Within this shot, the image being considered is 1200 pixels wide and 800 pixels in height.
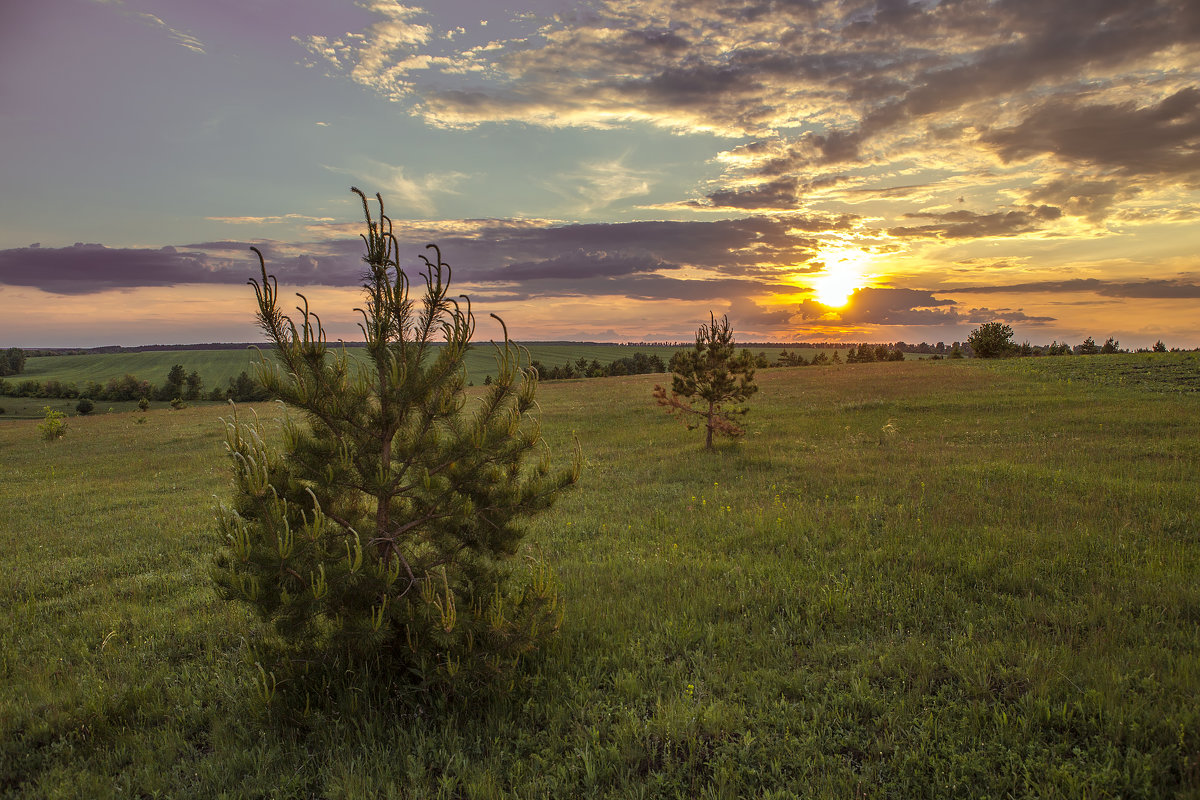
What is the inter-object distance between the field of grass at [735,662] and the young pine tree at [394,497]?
31.2 inches

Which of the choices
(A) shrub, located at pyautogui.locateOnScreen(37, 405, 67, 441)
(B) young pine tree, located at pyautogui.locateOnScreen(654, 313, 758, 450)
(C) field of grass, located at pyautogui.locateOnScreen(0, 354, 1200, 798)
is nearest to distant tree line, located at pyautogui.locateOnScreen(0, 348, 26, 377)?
(A) shrub, located at pyautogui.locateOnScreen(37, 405, 67, 441)

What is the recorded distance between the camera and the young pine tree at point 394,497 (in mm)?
4461

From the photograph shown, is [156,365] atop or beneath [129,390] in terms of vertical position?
atop

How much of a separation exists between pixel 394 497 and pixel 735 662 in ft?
12.0

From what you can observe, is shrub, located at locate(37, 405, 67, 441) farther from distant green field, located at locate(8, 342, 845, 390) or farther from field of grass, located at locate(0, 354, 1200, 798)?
distant green field, located at locate(8, 342, 845, 390)

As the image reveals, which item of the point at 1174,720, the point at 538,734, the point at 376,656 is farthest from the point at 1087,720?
the point at 376,656

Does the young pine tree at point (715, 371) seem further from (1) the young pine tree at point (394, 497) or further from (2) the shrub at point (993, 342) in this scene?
(2) the shrub at point (993, 342)

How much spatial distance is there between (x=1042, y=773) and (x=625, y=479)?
35.8ft

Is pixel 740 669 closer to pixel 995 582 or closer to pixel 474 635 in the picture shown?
pixel 474 635

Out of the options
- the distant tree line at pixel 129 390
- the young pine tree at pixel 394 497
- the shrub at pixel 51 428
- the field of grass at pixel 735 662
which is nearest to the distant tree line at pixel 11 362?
the distant tree line at pixel 129 390

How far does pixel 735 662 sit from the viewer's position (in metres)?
5.52

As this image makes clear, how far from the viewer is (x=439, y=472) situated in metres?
5.33

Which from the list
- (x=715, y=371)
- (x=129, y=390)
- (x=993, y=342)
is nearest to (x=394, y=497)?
(x=715, y=371)

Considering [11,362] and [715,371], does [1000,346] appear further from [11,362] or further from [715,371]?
[11,362]
